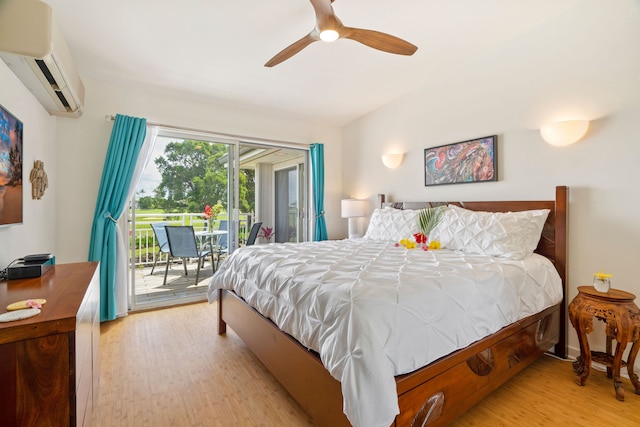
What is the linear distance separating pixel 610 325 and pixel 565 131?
1381mm

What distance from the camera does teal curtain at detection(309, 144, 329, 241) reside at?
4.65 m

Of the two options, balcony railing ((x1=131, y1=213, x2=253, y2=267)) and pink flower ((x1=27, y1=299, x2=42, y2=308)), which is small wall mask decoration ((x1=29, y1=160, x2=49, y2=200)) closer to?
balcony railing ((x1=131, y1=213, x2=253, y2=267))

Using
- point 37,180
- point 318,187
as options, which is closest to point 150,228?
point 37,180

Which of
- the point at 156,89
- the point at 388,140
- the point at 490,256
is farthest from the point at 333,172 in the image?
the point at 490,256

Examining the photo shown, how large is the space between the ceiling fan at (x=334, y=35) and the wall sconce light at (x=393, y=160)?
1.72 meters

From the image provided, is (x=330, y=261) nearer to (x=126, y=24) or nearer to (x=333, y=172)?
(x=126, y=24)

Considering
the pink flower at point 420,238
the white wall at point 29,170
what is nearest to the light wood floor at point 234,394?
the white wall at point 29,170

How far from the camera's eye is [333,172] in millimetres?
4961

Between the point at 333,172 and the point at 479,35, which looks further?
the point at 333,172

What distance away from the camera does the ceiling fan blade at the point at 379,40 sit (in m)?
1.93

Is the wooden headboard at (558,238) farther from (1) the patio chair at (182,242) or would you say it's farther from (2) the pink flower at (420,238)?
(1) the patio chair at (182,242)

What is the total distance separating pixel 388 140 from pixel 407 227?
1.48 metres

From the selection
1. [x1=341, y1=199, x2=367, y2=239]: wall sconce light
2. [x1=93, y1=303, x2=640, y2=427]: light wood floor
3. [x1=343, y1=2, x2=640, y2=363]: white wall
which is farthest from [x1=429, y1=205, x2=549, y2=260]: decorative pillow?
[x1=341, y1=199, x2=367, y2=239]: wall sconce light

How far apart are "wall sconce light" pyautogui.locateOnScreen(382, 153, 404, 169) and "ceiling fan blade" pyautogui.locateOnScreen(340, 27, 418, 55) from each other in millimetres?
1722
